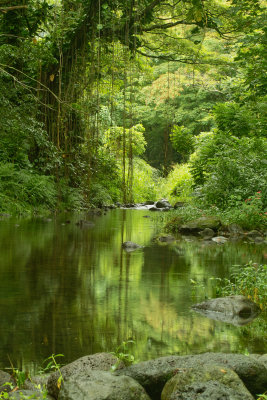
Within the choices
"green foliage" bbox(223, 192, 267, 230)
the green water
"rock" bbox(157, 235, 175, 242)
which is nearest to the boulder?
"rock" bbox(157, 235, 175, 242)

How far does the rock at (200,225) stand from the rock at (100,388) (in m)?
8.05

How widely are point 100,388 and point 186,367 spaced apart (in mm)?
517

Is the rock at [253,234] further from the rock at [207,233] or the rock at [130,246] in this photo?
the rock at [130,246]

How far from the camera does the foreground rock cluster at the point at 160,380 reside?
2.25 metres

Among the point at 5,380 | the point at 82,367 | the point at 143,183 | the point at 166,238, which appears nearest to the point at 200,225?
the point at 166,238

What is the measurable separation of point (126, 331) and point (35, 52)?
9.56 meters

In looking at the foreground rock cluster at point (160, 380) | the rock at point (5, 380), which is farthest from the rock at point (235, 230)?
the rock at point (5, 380)

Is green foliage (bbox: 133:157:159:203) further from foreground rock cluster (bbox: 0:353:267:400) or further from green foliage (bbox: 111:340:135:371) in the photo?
foreground rock cluster (bbox: 0:353:267:400)

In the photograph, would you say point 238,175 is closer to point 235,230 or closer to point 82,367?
point 235,230

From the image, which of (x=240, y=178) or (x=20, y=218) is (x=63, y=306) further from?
(x=240, y=178)

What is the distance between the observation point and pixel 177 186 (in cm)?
2097

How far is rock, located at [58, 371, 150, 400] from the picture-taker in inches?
89.6

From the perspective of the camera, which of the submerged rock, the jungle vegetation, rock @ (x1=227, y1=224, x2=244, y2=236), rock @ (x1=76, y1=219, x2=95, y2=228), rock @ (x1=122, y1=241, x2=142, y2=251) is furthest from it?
rock @ (x1=76, y1=219, x2=95, y2=228)

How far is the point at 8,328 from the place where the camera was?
362 centimetres
